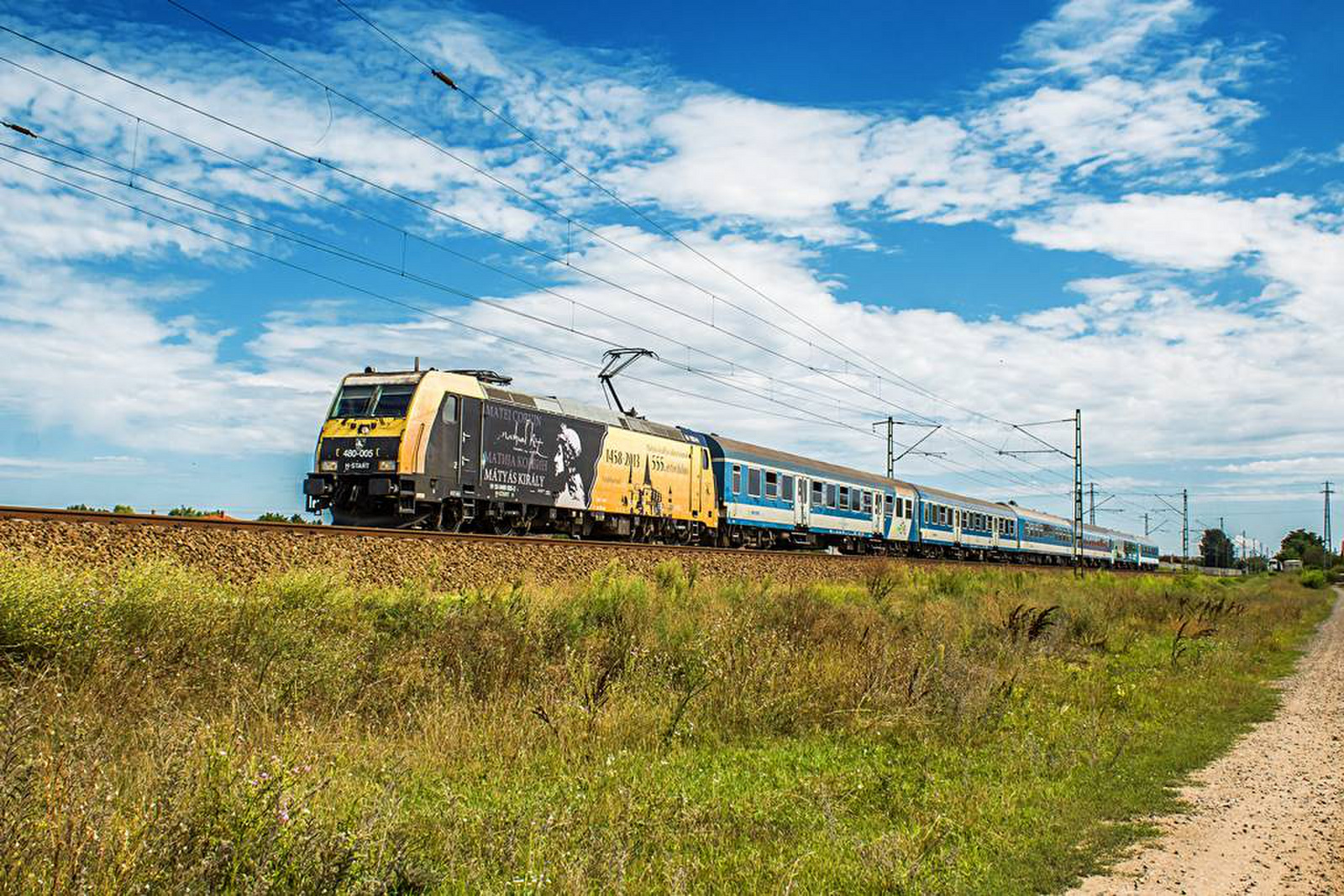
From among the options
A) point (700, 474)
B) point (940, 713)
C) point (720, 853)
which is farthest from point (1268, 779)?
point (700, 474)

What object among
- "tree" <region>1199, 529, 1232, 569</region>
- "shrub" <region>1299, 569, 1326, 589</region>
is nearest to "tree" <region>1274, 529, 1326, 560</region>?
"tree" <region>1199, 529, 1232, 569</region>

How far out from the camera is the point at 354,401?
65.3 ft

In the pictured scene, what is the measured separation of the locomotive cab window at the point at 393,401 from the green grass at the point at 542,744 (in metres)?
5.67

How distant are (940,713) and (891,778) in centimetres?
250

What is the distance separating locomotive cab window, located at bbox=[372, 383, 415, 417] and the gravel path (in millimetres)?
14979

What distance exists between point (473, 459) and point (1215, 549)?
17064 cm

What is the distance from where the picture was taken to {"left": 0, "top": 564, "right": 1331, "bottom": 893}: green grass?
5055mm

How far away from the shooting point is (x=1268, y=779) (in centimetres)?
905

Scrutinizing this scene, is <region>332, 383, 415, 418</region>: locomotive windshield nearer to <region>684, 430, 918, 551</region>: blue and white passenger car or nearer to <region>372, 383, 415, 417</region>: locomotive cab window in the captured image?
Result: <region>372, 383, 415, 417</region>: locomotive cab window

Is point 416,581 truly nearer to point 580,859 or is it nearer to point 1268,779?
point 580,859

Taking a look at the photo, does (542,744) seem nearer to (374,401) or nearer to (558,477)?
(374,401)

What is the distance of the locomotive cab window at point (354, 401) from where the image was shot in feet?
64.6

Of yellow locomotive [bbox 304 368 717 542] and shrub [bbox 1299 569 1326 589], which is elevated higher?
yellow locomotive [bbox 304 368 717 542]
